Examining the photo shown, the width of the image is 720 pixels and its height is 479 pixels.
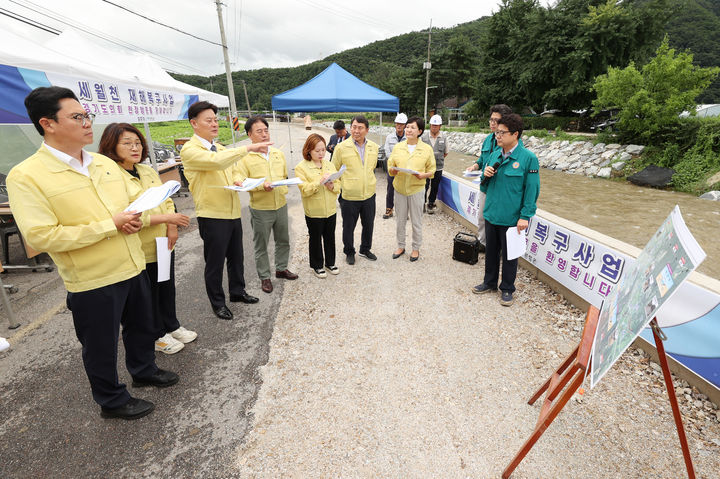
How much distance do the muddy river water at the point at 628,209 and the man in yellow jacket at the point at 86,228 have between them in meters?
7.52

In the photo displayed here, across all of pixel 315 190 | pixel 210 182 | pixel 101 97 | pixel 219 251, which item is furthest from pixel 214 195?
pixel 101 97

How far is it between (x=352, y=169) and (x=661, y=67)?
43.6ft

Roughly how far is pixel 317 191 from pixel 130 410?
2684mm

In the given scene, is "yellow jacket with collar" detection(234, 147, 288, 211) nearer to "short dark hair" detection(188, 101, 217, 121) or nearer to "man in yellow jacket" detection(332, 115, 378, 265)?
"short dark hair" detection(188, 101, 217, 121)

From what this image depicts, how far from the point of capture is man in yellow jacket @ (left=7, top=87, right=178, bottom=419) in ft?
5.52

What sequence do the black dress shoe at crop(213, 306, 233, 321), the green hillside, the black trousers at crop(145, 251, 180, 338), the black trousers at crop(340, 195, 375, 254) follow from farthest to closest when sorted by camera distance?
the green hillside → the black trousers at crop(340, 195, 375, 254) → the black dress shoe at crop(213, 306, 233, 321) → the black trousers at crop(145, 251, 180, 338)

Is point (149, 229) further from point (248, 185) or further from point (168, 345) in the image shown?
point (168, 345)

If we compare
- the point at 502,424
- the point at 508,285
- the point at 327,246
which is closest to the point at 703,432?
the point at 502,424

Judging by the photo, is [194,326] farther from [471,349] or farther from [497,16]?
[497,16]

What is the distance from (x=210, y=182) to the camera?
3029 millimetres

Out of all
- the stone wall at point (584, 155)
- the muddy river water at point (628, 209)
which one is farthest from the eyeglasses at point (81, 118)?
the stone wall at point (584, 155)

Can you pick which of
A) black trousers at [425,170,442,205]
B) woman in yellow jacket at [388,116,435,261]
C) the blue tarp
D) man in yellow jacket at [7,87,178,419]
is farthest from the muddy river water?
man in yellow jacket at [7,87,178,419]

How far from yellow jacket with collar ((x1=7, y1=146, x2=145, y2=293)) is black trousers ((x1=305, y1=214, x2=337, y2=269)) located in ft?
7.26

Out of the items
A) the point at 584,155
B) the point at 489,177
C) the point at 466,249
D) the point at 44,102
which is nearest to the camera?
the point at 44,102
